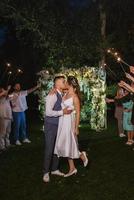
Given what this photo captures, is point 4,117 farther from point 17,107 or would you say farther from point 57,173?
point 57,173

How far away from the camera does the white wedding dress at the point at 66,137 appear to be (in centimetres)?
1070

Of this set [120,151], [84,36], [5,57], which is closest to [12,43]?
[5,57]

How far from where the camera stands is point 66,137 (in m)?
10.7

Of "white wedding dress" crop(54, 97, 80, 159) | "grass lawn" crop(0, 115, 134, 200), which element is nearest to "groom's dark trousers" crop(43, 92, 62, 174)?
"white wedding dress" crop(54, 97, 80, 159)

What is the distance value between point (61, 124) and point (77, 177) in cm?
114

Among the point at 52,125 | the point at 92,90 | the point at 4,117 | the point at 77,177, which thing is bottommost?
the point at 77,177

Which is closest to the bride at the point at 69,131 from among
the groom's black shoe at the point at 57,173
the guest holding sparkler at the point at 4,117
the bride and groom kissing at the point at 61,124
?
the bride and groom kissing at the point at 61,124

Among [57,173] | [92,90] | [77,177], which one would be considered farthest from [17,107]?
[77,177]

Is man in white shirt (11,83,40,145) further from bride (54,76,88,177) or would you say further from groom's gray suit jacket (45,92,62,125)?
groom's gray suit jacket (45,92,62,125)

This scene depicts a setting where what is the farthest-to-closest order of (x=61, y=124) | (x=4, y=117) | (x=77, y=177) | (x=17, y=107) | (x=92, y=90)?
(x=92, y=90), (x=17, y=107), (x=4, y=117), (x=77, y=177), (x=61, y=124)

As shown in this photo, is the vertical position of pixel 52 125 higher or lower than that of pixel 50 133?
higher

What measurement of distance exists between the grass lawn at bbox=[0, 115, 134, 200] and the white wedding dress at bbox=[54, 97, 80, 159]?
1.72 ft

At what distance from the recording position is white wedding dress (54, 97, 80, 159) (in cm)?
1070

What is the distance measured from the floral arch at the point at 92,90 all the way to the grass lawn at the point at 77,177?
4.34 m
